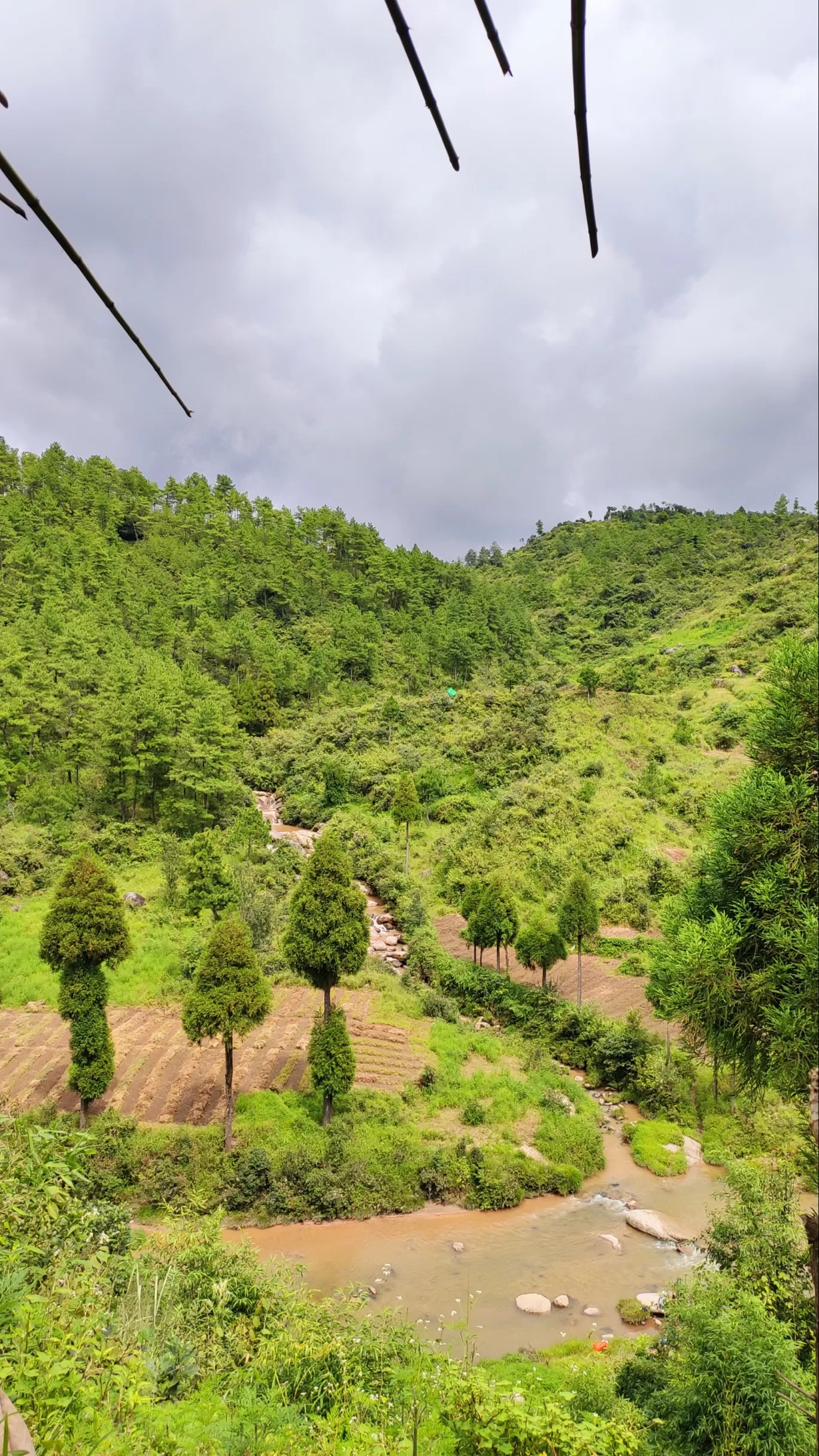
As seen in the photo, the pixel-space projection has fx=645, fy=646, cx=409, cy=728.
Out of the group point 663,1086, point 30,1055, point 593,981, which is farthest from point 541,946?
point 30,1055

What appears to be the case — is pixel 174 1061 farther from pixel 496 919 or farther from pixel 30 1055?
pixel 496 919

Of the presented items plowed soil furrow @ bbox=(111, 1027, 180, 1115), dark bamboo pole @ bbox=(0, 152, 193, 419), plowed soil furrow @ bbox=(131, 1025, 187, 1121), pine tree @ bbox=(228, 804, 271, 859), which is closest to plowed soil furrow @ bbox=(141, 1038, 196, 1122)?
plowed soil furrow @ bbox=(131, 1025, 187, 1121)

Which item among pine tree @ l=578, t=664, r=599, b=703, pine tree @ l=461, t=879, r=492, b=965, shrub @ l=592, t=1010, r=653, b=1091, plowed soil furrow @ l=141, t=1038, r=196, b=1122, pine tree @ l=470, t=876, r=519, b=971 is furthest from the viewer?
pine tree @ l=578, t=664, r=599, b=703

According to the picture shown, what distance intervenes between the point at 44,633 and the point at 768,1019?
40238mm

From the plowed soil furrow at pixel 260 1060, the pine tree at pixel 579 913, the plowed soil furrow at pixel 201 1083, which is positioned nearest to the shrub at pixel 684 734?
the pine tree at pixel 579 913

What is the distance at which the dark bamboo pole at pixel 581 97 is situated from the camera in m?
0.73

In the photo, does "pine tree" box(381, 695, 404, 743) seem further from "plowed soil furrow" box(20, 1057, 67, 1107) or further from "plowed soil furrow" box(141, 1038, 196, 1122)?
"plowed soil furrow" box(20, 1057, 67, 1107)

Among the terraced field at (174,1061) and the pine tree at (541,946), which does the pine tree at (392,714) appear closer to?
the pine tree at (541,946)

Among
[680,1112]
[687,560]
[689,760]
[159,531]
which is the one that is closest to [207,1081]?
[680,1112]

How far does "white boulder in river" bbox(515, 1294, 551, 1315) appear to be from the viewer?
975 cm

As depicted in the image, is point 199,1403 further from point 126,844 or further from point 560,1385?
point 126,844

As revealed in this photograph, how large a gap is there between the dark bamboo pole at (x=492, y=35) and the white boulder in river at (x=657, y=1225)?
1509 centimetres

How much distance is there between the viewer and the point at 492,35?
0.82 meters

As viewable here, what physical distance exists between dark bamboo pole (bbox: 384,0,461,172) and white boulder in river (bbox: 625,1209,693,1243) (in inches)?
592
